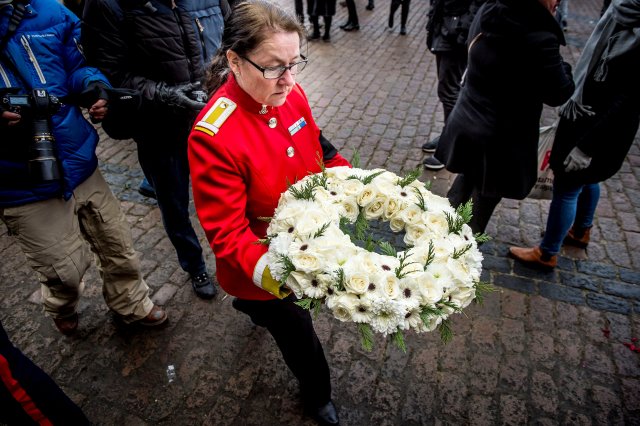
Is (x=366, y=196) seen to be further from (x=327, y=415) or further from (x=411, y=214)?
(x=327, y=415)

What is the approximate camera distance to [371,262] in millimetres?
1589

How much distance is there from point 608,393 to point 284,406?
220cm

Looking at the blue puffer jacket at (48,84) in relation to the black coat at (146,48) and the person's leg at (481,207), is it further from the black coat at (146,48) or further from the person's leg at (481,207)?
the person's leg at (481,207)

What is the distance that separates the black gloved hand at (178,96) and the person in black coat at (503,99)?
1.93 metres

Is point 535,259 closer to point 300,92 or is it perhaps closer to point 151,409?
point 300,92

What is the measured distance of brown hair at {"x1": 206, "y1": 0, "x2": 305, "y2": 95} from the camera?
5.73 feet

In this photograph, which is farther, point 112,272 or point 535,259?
point 535,259

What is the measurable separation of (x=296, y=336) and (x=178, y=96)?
1617 mm

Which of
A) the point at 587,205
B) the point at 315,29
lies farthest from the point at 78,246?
the point at 315,29

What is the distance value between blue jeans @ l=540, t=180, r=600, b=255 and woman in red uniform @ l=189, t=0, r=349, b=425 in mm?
2314

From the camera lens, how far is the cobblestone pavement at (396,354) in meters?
2.76

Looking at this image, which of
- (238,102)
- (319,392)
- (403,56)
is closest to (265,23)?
(238,102)

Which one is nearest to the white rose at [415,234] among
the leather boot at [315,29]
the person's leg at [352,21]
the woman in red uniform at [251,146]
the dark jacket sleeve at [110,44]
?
the woman in red uniform at [251,146]

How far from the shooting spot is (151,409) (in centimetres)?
278
